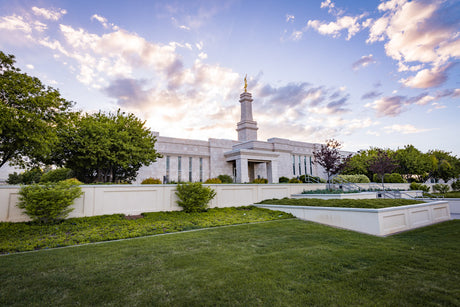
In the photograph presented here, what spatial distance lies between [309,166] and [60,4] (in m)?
34.7

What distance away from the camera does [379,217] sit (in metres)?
7.85

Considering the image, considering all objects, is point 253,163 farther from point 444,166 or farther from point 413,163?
point 444,166

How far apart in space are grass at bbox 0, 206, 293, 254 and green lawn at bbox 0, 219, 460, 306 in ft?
3.77

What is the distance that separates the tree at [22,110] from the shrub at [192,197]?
20.3ft

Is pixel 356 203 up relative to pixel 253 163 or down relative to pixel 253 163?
down

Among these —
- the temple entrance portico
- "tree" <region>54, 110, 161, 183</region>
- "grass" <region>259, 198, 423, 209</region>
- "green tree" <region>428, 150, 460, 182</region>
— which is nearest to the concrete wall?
"grass" <region>259, 198, 423, 209</region>

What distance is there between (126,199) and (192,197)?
304 centimetres

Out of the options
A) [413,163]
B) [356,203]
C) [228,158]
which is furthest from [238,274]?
[413,163]

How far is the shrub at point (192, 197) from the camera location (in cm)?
1143

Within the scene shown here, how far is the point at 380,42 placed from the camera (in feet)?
40.9

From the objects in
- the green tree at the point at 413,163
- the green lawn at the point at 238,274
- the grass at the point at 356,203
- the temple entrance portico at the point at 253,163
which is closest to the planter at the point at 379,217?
the grass at the point at 356,203

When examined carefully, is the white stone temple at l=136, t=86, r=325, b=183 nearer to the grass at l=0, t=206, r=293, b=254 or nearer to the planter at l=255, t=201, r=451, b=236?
the grass at l=0, t=206, r=293, b=254

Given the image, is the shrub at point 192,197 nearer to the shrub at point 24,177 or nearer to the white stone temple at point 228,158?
the white stone temple at point 228,158

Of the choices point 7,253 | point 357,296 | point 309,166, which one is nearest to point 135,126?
point 7,253
